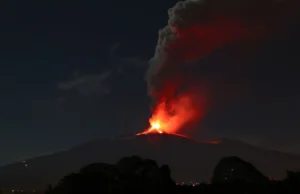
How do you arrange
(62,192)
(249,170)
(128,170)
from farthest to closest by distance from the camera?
(249,170) < (128,170) < (62,192)

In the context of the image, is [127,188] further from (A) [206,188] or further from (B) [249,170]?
(B) [249,170]

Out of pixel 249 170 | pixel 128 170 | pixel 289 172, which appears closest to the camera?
pixel 289 172

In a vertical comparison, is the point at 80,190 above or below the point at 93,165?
below

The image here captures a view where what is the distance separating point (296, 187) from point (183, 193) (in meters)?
11.3

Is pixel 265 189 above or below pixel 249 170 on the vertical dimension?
below

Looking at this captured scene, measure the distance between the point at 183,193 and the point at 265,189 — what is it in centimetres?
856

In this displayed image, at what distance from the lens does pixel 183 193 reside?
153 ft

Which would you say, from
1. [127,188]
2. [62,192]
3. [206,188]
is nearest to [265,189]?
[206,188]

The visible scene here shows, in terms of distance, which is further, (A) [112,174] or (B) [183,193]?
(A) [112,174]

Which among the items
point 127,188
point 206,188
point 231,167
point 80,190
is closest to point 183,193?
point 206,188

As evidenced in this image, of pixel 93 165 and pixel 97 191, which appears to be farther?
pixel 93 165

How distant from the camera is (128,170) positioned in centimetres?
5816

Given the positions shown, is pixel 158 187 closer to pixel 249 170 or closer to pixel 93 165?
pixel 93 165

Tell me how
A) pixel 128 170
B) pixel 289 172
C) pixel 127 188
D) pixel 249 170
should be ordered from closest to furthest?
pixel 127 188 < pixel 289 172 < pixel 128 170 < pixel 249 170
